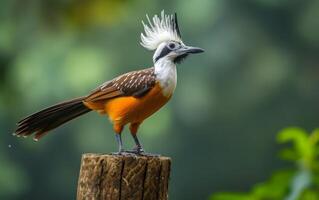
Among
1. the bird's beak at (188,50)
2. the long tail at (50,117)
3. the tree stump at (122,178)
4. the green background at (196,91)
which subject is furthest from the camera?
the green background at (196,91)

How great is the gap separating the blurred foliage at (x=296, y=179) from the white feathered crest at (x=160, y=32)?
0.60m

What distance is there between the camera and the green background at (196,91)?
1423 centimetres

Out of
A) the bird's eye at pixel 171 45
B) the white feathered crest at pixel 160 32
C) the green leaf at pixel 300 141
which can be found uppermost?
the white feathered crest at pixel 160 32

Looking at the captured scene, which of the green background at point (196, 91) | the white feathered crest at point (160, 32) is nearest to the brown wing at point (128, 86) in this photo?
the white feathered crest at point (160, 32)

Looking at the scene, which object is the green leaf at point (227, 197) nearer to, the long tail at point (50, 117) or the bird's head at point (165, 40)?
the bird's head at point (165, 40)

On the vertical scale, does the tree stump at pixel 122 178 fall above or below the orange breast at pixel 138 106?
below

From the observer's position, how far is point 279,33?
701 inches

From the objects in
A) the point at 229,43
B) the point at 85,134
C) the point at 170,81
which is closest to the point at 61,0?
the point at 170,81

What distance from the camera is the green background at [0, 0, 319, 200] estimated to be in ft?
46.7

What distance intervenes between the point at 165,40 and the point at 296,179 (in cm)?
80

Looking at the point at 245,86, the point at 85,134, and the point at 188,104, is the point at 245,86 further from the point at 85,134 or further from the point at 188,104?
the point at 85,134

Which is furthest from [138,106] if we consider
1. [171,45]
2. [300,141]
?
[300,141]

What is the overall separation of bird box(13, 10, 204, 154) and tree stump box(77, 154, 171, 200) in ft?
0.90

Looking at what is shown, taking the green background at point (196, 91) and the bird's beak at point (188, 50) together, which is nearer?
the bird's beak at point (188, 50)
